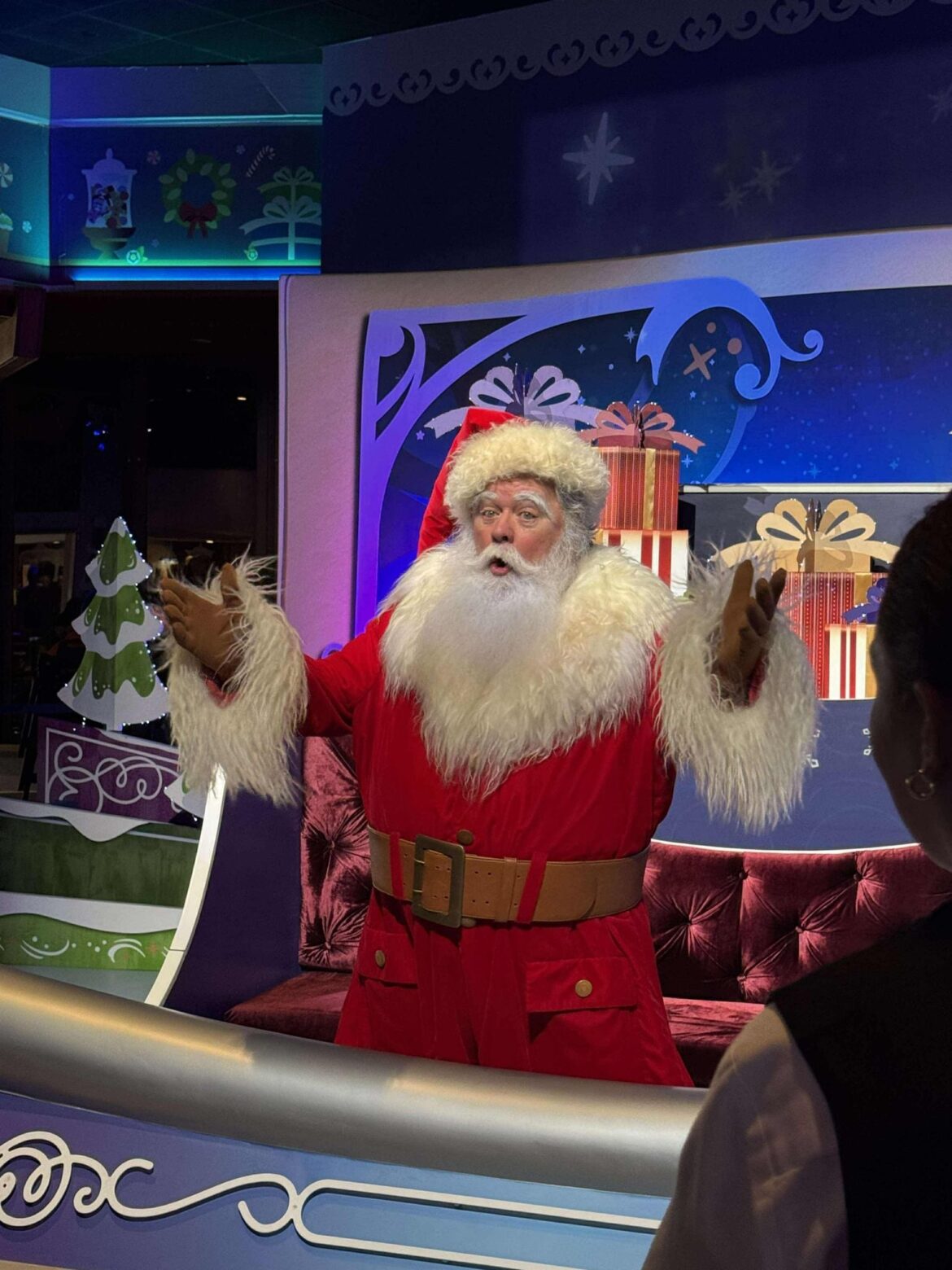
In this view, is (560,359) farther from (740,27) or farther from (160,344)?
(160,344)

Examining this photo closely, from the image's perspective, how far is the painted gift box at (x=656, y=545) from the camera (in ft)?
10.8

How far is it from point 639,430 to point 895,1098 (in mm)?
2959

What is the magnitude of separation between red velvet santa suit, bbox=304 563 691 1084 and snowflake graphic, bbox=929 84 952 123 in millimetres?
2007

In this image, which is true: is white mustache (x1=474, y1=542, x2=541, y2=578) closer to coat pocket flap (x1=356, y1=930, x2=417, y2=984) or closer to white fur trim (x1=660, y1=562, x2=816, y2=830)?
white fur trim (x1=660, y1=562, x2=816, y2=830)

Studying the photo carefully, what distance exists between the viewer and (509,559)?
2.08 meters

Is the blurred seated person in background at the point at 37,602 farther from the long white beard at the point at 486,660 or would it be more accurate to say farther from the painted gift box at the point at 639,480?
the long white beard at the point at 486,660

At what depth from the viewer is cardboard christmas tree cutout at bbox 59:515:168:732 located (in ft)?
15.2

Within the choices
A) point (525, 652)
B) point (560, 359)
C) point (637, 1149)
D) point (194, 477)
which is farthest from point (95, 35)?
point (637, 1149)

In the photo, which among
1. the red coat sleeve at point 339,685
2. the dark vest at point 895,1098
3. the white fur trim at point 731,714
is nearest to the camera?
the dark vest at point 895,1098

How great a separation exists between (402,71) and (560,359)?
0.95 meters

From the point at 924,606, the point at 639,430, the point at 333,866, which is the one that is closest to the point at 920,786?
the point at 924,606

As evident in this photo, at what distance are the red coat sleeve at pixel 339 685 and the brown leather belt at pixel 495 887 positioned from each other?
0.26 metres

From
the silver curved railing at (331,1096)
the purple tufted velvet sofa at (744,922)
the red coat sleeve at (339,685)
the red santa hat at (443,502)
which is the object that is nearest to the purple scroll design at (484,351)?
the purple tufted velvet sofa at (744,922)

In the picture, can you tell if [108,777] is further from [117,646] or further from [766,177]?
[766,177]
